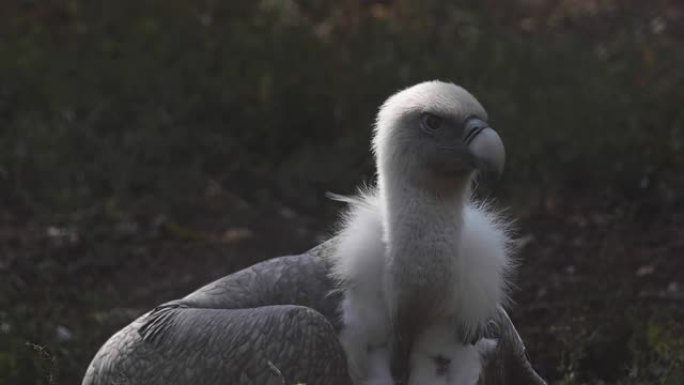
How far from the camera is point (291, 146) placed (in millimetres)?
9016

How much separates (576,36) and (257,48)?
81.1 inches

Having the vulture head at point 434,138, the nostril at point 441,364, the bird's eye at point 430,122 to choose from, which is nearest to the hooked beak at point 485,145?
the vulture head at point 434,138

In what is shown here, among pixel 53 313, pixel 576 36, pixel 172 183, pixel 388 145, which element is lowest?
pixel 53 313

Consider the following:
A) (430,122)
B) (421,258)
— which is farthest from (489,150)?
(421,258)

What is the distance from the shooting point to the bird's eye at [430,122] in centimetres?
506

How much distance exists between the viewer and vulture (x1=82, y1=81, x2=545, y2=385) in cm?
498

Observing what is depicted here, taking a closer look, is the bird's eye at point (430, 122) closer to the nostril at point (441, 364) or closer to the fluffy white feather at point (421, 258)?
the fluffy white feather at point (421, 258)

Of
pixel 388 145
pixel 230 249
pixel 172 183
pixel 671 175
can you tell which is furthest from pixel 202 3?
pixel 388 145

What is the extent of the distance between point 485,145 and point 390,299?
0.58m

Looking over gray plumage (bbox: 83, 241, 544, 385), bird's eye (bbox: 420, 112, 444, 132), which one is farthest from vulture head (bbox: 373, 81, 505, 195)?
gray plumage (bbox: 83, 241, 544, 385)

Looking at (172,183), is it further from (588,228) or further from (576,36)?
(576,36)

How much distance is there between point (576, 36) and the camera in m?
10.2

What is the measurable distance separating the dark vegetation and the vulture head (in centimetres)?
121

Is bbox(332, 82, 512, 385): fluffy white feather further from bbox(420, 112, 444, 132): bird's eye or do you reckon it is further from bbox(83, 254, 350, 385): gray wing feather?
bbox(83, 254, 350, 385): gray wing feather
